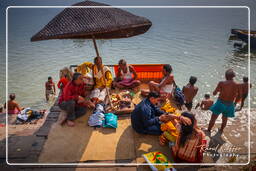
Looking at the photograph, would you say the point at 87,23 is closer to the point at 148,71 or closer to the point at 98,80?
the point at 98,80

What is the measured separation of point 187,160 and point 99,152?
1.81m

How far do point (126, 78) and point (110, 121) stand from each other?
2.11 m

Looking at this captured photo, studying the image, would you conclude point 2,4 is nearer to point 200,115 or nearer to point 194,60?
point 194,60

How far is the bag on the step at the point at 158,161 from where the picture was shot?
3.79 metres

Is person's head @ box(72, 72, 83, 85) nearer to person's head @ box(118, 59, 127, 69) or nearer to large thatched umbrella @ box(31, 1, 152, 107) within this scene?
large thatched umbrella @ box(31, 1, 152, 107)

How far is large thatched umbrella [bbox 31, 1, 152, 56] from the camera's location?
400 cm

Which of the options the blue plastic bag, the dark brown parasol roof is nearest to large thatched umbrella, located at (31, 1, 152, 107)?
the dark brown parasol roof

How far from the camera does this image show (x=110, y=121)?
5.10 m

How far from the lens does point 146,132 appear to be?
473 centimetres

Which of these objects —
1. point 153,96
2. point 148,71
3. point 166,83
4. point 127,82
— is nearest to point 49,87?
point 127,82

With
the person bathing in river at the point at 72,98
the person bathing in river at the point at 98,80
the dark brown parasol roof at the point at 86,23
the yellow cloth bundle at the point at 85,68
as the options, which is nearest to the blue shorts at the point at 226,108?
the dark brown parasol roof at the point at 86,23

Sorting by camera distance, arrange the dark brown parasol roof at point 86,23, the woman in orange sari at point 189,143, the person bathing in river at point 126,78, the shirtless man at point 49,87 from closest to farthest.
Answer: the woman in orange sari at point 189,143 → the dark brown parasol roof at point 86,23 → the person bathing in river at point 126,78 → the shirtless man at point 49,87

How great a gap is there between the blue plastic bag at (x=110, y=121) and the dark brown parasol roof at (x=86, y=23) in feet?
6.98

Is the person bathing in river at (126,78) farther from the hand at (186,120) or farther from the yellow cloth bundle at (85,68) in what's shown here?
the hand at (186,120)
